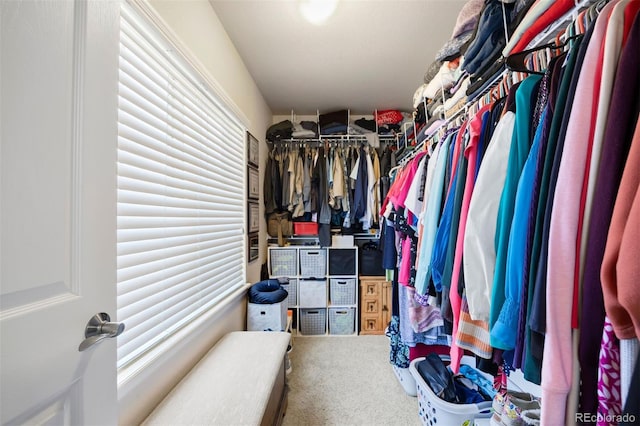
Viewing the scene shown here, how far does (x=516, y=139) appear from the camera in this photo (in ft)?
2.17

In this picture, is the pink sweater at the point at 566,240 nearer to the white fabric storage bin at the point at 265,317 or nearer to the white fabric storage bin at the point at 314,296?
the white fabric storage bin at the point at 265,317

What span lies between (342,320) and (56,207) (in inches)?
104

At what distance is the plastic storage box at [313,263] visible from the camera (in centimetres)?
275

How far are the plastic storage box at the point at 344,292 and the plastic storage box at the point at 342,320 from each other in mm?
91

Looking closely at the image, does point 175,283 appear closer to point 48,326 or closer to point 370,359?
point 48,326

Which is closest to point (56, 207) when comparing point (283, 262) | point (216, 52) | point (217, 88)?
point (217, 88)

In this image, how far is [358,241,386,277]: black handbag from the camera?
276cm

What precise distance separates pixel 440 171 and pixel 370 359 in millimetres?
1891

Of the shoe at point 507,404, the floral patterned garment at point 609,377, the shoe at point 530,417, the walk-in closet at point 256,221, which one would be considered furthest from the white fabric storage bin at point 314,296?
the floral patterned garment at point 609,377

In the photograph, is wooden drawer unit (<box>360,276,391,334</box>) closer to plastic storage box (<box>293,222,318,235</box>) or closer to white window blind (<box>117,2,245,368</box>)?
plastic storage box (<box>293,222,318,235</box>)

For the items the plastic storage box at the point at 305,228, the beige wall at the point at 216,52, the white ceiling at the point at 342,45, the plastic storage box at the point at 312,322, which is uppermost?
→ the white ceiling at the point at 342,45

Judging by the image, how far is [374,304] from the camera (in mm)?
2738

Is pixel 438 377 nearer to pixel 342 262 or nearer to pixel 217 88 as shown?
pixel 342 262

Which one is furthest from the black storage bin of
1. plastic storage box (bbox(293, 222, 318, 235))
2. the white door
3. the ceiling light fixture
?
the white door
